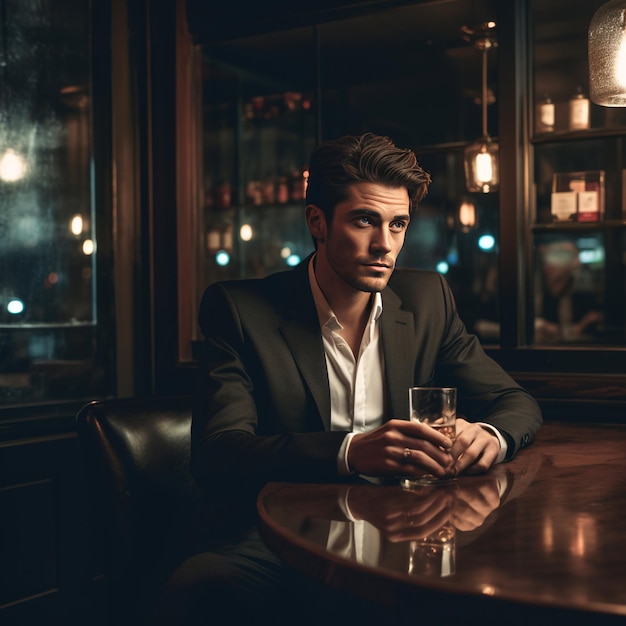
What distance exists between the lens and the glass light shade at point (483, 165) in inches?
118

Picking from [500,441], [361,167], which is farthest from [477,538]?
[361,167]

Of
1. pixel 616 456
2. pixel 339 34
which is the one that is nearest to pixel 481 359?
pixel 616 456

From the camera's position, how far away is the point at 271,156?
641 centimetres

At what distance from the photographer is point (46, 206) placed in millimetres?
2820

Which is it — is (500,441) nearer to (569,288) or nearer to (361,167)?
(361,167)

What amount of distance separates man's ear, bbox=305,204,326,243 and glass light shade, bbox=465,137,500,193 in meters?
1.25

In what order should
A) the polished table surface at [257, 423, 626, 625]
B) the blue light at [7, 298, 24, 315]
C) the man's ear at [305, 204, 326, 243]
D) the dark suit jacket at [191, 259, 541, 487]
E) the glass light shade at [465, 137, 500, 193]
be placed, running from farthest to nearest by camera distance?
1. the glass light shade at [465, 137, 500, 193]
2. the blue light at [7, 298, 24, 315]
3. the man's ear at [305, 204, 326, 243]
4. the dark suit jacket at [191, 259, 541, 487]
5. the polished table surface at [257, 423, 626, 625]

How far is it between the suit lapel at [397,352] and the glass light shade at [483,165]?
1.19 metres

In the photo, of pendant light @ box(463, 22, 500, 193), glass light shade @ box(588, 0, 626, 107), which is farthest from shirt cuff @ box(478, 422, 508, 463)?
pendant light @ box(463, 22, 500, 193)

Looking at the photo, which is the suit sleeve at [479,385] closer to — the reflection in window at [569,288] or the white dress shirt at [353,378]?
the white dress shirt at [353,378]

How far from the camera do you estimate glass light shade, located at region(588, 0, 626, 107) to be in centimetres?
172

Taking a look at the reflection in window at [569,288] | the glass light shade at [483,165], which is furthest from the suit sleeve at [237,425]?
the reflection in window at [569,288]

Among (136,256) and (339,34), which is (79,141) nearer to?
(136,256)

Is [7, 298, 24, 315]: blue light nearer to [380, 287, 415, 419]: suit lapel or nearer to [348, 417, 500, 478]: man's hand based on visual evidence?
[380, 287, 415, 419]: suit lapel
